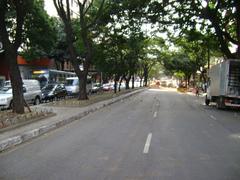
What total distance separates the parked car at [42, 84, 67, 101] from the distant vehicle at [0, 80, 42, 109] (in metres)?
4.50

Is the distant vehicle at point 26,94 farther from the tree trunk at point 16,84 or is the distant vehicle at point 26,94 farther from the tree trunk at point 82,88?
the tree trunk at point 16,84

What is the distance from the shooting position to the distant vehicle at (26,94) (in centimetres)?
2538

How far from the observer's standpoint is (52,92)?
37.0m

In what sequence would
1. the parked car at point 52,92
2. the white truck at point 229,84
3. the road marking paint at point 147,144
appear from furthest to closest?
the parked car at point 52,92, the white truck at point 229,84, the road marking paint at point 147,144

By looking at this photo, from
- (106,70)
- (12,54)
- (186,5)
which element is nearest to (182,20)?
(186,5)

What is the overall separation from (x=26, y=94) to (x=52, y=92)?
7.94 metres

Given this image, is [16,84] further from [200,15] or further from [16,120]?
[200,15]

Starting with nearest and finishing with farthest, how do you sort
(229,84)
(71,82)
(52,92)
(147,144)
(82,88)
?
(147,144) < (229,84) < (82,88) < (52,92) < (71,82)

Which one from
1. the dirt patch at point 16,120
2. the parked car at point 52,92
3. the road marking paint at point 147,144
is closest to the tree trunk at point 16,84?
the dirt patch at point 16,120

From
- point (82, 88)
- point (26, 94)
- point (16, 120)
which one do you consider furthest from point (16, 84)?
point (82, 88)

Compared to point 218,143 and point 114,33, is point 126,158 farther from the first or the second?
point 114,33

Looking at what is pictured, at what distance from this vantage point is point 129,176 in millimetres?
7938

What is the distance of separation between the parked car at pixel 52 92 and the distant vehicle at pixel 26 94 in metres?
4.50

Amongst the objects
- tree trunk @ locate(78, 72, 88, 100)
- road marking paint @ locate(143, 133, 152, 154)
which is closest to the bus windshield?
tree trunk @ locate(78, 72, 88, 100)
